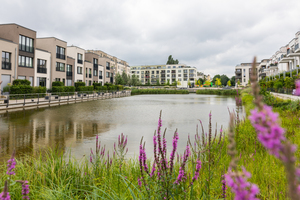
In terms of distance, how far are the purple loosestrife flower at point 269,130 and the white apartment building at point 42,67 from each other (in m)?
41.2

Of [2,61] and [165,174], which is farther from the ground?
[2,61]

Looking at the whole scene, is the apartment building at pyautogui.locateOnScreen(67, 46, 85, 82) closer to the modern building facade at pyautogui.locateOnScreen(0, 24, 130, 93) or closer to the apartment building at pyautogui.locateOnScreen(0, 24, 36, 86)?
the modern building facade at pyautogui.locateOnScreen(0, 24, 130, 93)

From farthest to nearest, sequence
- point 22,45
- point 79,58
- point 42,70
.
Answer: point 79,58
point 42,70
point 22,45

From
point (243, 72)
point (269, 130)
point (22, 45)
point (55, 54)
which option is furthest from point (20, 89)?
point (243, 72)

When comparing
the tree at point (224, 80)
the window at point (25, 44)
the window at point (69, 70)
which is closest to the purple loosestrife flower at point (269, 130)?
the window at point (25, 44)

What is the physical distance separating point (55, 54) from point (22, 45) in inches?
328

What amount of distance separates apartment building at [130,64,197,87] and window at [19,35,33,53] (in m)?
93.7

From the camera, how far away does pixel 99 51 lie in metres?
89.8

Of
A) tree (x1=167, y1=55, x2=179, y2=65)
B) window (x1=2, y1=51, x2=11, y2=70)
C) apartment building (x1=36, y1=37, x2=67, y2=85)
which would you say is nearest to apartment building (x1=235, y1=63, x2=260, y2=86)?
tree (x1=167, y1=55, x2=179, y2=65)

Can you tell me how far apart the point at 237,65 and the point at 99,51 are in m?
74.2

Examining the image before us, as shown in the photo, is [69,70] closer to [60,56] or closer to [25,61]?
[60,56]

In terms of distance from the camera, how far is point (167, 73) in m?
139

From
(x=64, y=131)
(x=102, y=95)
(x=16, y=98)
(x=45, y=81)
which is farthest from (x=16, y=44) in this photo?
(x=64, y=131)

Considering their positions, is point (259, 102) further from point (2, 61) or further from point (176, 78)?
point (176, 78)
